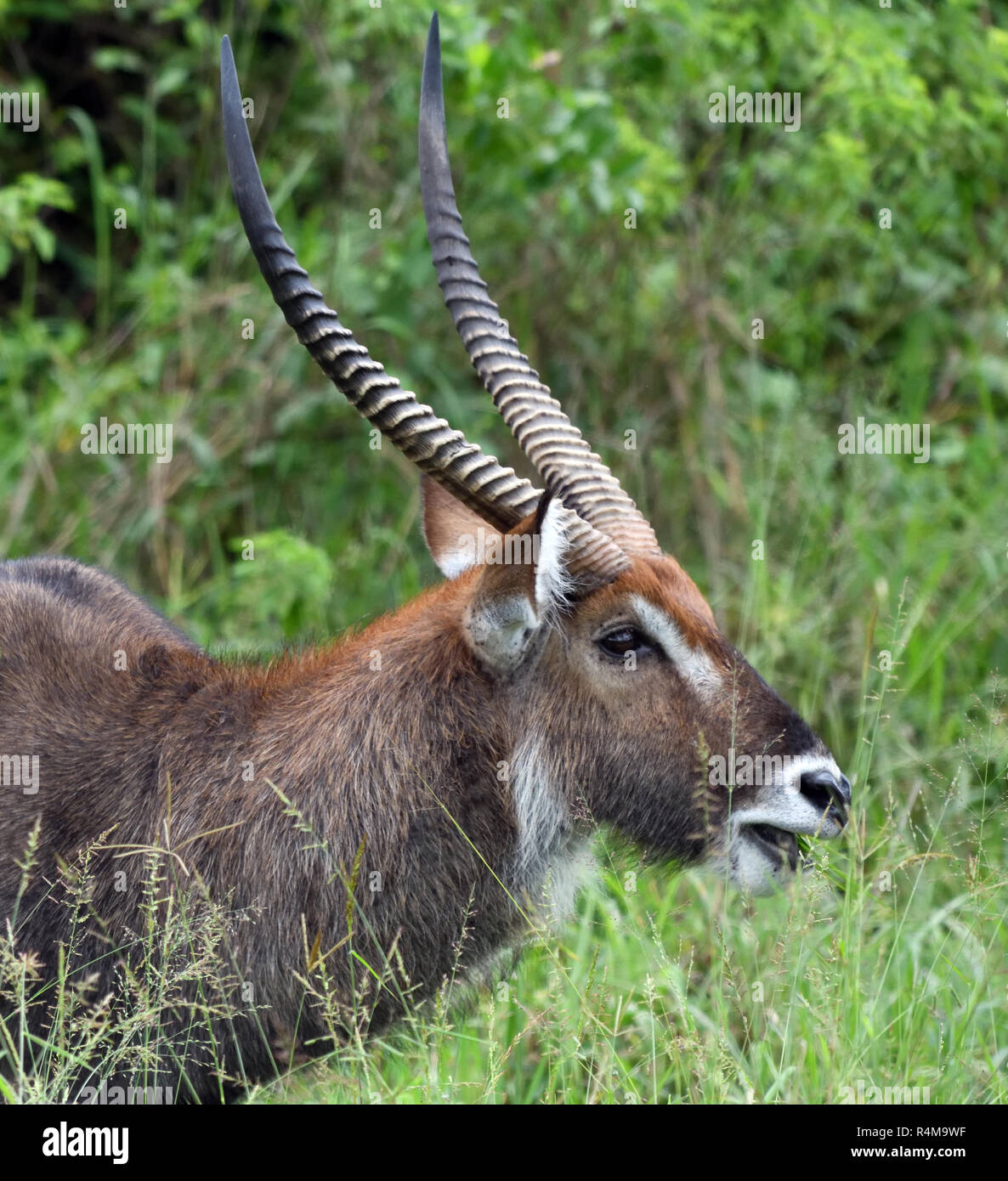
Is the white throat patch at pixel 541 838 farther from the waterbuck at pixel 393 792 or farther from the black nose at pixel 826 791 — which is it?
the black nose at pixel 826 791

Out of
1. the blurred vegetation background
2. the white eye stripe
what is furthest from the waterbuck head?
the blurred vegetation background

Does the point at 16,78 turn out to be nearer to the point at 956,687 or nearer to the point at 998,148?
the point at 998,148

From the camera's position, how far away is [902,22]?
579 cm

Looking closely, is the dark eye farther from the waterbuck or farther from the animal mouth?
the animal mouth

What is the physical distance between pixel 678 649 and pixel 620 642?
0.41 ft

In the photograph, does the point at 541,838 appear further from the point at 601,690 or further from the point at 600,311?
the point at 600,311

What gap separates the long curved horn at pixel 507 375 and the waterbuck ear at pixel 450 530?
0.24 metres

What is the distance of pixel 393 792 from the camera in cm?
323

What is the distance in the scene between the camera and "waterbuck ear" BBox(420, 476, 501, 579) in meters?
3.82

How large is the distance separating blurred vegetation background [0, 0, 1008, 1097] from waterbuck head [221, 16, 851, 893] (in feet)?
6.74

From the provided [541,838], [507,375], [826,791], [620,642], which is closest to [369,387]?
[507,375]

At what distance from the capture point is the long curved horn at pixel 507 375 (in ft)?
11.7

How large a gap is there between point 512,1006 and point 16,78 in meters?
5.67
